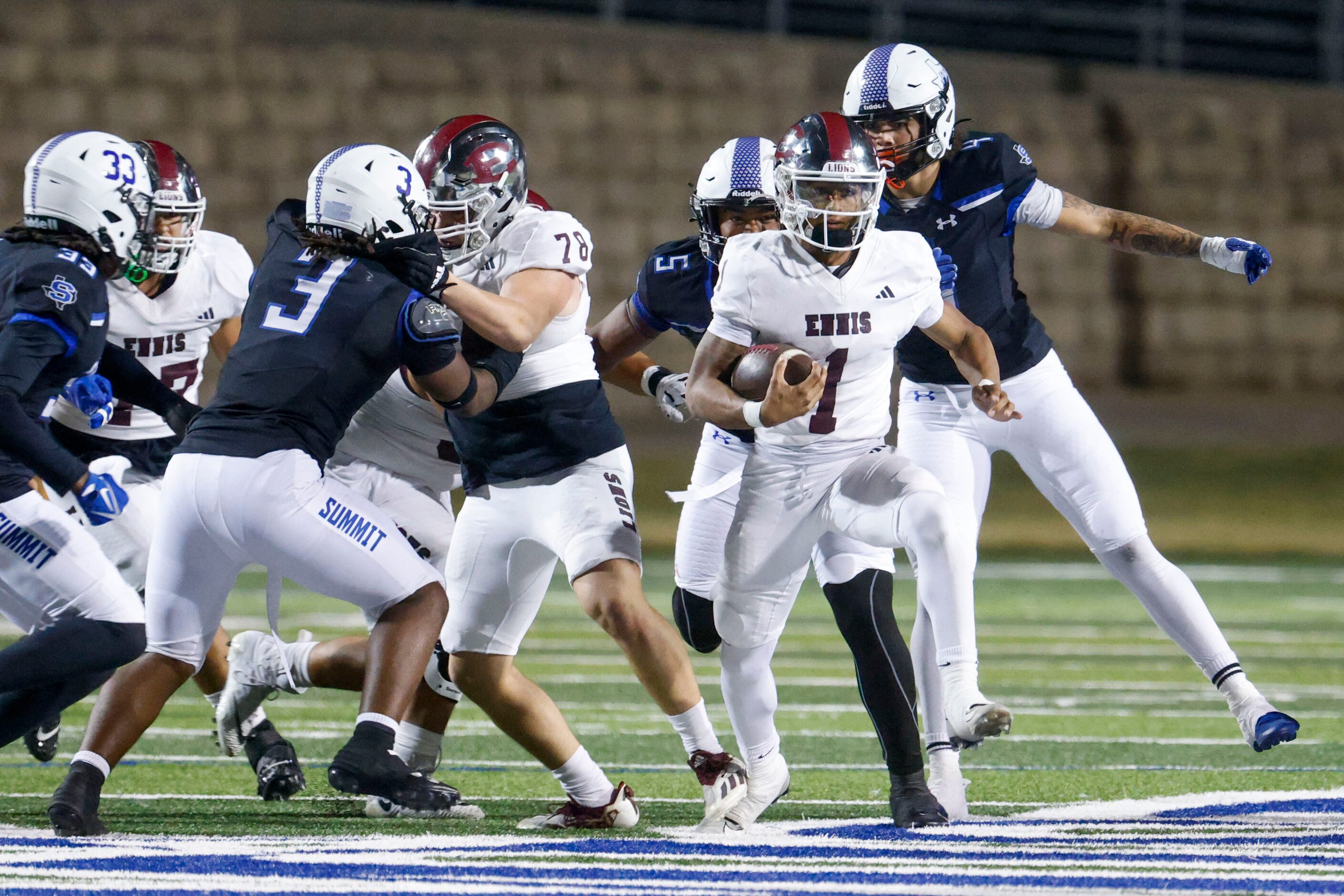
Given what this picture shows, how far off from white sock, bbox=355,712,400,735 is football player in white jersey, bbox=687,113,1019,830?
73cm

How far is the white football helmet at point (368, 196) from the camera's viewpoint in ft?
13.3

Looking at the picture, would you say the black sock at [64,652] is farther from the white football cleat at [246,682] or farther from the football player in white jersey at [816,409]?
the football player in white jersey at [816,409]

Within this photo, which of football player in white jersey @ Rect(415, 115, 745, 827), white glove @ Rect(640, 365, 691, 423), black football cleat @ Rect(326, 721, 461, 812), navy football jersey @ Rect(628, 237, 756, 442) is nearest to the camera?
black football cleat @ Rect(326, 721, 461, 812)

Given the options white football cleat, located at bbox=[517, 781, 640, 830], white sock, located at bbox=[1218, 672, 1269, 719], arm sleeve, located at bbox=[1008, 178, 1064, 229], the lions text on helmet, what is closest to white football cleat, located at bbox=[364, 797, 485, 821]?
white football cleat, located at bbox=[517, 781, 640, 830]

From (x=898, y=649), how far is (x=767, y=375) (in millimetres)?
684

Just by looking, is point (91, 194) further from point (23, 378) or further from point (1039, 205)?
point (1039, 205)

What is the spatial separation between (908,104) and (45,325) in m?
2.13

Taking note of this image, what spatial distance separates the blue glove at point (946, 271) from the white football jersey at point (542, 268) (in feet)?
2.93

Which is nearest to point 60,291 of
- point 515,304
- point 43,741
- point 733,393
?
point 515,304

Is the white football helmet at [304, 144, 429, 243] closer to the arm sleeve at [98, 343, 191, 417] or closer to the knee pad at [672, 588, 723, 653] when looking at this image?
the arm sleeve at [98, 343, 191, 417]

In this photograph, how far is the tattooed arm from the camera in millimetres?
4992

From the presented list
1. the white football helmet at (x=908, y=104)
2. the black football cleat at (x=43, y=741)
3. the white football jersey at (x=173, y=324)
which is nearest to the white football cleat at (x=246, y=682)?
the black football cleat at (x=43, y=741)

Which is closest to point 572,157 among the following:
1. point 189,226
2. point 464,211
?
point 189,226

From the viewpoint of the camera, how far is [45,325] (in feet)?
13.6
